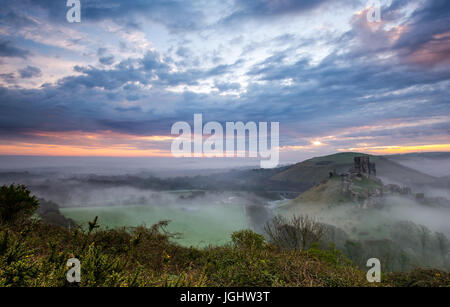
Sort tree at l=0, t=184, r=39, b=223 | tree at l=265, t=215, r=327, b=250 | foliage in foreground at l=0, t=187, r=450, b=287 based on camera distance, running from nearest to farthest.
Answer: foliage in foreground at l=0, t=187, r=450, b=287 → tree at l=0, t=184, r=39, b=223 → tree at l=265, t=215, r=327, b=250

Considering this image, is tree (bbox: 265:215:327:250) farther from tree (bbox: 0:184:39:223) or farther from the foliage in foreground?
tree (bbox: 0:184:39:223)

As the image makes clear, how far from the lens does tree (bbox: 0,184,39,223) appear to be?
43.6 ft

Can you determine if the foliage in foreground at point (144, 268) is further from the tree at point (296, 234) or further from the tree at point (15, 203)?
the tree at point (296, 234)

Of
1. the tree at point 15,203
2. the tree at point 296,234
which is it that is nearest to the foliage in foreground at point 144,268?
the tree at point 15,203

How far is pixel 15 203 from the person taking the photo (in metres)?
13.6

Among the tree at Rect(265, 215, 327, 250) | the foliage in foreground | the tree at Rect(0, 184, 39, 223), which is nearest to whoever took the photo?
the foliage in foreground

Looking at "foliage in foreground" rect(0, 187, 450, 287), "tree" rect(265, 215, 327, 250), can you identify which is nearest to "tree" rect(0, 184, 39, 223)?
"foliage in foreground" rect(0, 187, 450, 287)

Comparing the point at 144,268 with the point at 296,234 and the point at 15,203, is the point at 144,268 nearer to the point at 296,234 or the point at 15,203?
the point at 15,203

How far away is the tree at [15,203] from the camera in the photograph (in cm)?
1328

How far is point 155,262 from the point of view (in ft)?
32.0

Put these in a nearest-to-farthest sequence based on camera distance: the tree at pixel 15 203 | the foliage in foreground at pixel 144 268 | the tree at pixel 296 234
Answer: the foliage in foreground at pixel 144 268 < the tree at pixel 15 203 < the tree at pixel 296 234

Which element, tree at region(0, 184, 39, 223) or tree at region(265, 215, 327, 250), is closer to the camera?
tree at region(0, 184, 39, 223)
